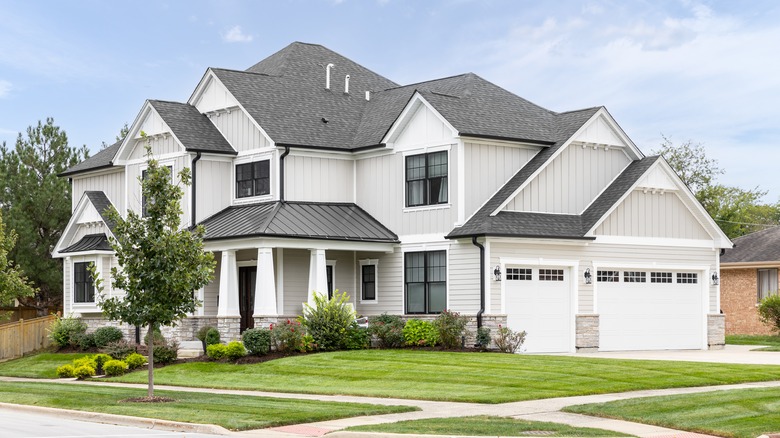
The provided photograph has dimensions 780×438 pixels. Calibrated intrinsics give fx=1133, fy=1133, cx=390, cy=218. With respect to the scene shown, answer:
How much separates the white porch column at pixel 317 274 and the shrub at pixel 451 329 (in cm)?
382

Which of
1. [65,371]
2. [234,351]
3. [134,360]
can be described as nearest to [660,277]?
[234,351]

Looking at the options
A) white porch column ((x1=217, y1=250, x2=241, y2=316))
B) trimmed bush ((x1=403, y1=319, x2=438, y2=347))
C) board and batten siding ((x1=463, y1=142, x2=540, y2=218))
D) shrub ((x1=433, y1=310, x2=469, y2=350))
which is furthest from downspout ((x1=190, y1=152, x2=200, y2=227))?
shrub ((x1=433, y1=310, x2=469, y2=350))

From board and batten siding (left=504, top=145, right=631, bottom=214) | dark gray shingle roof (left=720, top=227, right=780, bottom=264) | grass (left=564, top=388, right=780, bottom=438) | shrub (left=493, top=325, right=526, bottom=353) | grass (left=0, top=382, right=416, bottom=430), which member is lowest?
grass (left=0, top=382, right=416, bottom=430)

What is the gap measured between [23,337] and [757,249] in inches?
1216

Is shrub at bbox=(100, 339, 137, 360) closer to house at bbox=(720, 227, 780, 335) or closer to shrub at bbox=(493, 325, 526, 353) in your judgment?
shrub at bbox=(493, 325, 526, 353)

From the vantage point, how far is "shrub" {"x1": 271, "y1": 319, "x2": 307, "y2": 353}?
32.4 metres

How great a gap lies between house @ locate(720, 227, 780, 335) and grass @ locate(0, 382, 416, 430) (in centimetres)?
3044

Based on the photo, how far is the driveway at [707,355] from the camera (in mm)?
30531

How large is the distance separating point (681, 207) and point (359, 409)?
19861 mm

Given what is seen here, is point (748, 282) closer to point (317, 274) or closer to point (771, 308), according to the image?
point (771, 308)

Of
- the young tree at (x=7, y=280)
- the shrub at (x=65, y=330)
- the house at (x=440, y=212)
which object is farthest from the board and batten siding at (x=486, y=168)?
the young tree at (x=7, y=280)

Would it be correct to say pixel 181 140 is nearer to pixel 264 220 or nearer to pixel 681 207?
pixel 264 220

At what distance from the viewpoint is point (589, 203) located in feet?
120

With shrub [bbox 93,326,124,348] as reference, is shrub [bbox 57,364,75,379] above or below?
below
